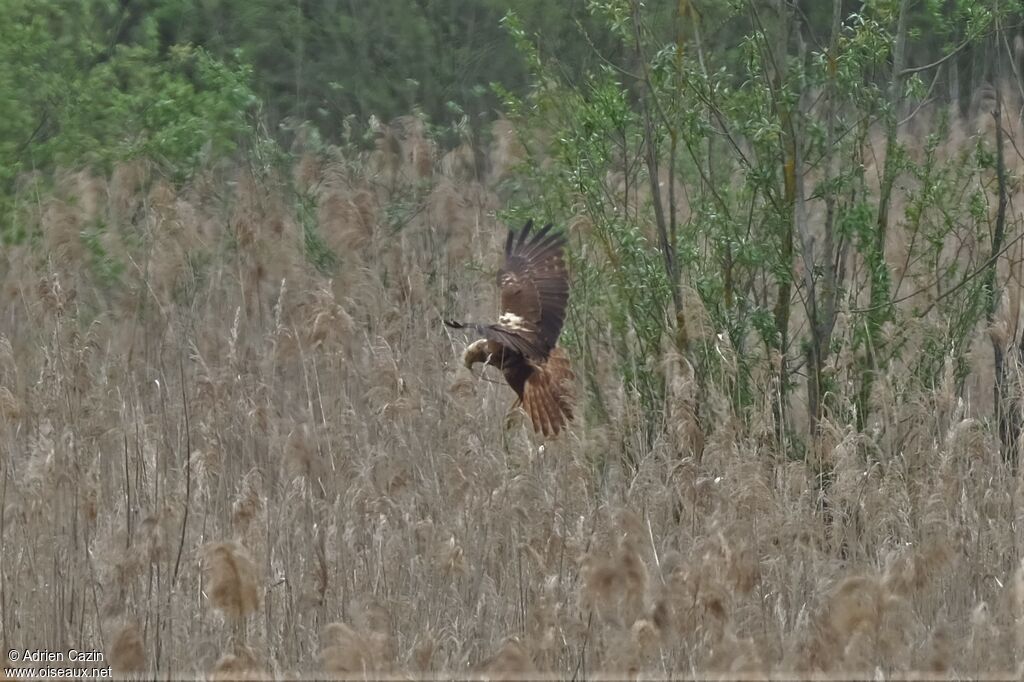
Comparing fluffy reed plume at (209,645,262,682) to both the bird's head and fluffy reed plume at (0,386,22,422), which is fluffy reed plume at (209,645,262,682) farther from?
the bird's head

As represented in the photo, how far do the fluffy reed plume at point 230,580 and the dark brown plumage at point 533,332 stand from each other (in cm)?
269

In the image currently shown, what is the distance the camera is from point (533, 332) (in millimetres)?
6180

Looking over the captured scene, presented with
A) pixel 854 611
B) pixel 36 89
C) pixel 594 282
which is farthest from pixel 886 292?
pixel 36 89

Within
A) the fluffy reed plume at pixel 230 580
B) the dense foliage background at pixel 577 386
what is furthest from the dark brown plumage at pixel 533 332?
the fluffy reed plume at pixel 230 580

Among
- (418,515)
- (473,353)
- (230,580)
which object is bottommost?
(230,580)

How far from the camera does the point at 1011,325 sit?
18.9 ft

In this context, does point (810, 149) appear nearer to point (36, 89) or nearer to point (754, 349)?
point (754, 349)

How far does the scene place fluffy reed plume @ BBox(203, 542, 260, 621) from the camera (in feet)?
10.3

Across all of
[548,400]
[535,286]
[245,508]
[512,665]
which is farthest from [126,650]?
[535,286]

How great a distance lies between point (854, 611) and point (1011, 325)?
2.86m

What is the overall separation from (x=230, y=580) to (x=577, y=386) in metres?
3.10

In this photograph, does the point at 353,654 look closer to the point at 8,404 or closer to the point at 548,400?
the point at 8,404

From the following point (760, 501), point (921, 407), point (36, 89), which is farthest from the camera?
point (36, 89)

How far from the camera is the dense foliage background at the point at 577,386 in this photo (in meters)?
4.09
